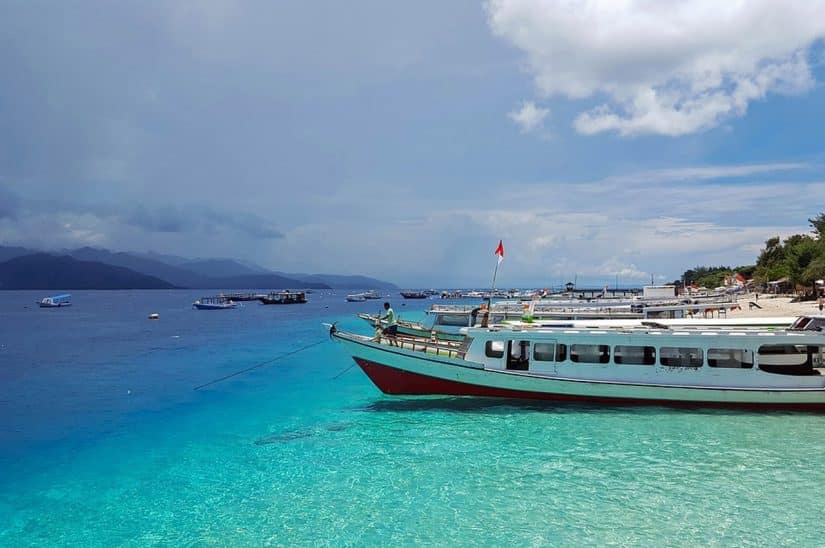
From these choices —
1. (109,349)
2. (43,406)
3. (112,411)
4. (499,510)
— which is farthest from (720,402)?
(109,349)

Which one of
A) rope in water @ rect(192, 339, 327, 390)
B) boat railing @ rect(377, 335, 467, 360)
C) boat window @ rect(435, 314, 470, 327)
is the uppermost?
boat railing @ rect(377, 335, 467, 360)

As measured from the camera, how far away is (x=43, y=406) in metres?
24.2

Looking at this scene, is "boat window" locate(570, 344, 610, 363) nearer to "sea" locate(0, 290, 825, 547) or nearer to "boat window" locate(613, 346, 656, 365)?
"boat window" locate(613, 346, 656, 365)

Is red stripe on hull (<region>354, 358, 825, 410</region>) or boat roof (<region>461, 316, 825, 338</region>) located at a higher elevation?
boat roof (<region>461, 316, 825, 338</region>)

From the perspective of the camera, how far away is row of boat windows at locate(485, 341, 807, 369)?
18.6 metres

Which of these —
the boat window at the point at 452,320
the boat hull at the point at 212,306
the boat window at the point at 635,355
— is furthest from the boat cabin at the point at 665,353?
the boat hull at the point at 212,306

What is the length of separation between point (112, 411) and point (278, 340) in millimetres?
29964

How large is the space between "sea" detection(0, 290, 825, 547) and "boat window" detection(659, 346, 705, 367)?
163 centimetres

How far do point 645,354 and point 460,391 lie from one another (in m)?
6.85

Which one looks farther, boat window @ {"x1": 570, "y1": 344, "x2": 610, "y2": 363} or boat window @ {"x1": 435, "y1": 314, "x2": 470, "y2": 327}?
boat window @ {"x1": 435, "y1": 314, "x2": 470, "y2": 327}

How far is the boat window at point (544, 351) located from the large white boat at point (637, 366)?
0.04 metres

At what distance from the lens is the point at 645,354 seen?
1897 cm

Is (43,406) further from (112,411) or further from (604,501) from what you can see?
(604,501)

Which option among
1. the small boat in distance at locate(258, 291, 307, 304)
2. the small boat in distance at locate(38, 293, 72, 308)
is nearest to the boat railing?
the small boat in distance at locate(258, 291, 307, 304)
